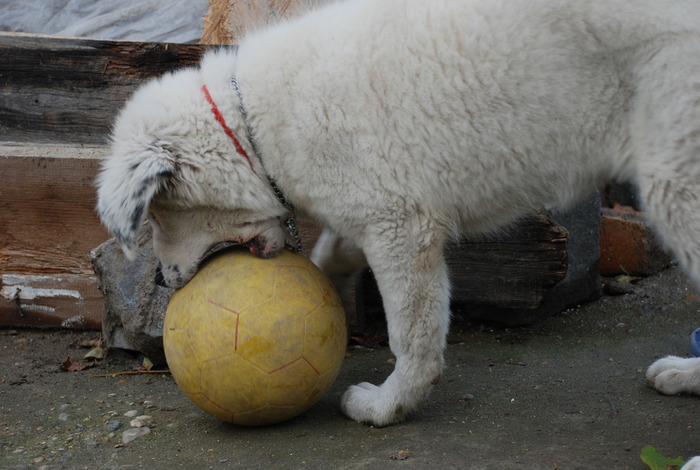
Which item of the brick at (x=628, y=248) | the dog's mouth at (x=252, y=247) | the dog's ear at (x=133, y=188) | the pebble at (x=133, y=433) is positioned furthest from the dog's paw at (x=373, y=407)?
the brick at (x=628, y=248)

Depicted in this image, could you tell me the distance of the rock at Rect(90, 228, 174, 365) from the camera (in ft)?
13.6

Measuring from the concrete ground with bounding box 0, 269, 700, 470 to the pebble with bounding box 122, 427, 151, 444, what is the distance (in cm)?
3

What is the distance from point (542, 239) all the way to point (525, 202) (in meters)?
1.09

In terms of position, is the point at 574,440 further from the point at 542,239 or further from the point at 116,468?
the point at 116,468

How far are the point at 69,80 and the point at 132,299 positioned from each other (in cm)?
142

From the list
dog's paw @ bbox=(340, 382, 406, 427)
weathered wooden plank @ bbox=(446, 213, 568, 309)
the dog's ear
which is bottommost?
dog's paw @ bbox=(340, 382, 406, 427)

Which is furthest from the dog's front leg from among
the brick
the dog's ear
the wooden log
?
the brick

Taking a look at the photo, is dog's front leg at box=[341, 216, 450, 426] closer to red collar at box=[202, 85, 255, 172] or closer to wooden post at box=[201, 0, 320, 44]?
red collar at box=[202, 85, 255, 172]

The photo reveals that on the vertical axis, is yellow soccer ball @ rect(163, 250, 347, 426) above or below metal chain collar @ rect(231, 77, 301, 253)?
below

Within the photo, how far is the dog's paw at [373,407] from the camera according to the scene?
335 centimetres

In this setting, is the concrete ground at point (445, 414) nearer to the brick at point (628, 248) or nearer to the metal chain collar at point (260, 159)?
the brick at point (628, 248)

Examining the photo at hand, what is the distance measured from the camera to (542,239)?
171 inches

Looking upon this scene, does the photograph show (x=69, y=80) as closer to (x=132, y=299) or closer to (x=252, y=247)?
(x=132, y=299)

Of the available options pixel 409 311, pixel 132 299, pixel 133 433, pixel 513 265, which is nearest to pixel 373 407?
pixel 409 311
